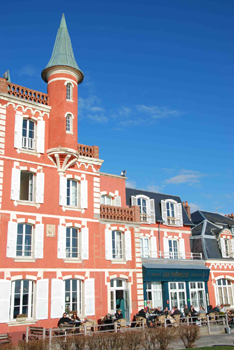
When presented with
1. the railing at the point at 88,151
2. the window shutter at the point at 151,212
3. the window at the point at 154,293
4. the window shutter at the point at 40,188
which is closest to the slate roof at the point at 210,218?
the window shutter at the point at 151,212

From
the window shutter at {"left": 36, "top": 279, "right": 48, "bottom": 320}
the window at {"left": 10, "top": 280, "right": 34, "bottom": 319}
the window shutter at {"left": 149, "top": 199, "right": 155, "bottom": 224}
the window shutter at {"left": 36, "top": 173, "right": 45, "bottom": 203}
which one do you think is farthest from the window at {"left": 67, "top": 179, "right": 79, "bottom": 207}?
the window shutter at {"left": 149, "top": 199, "right": 155, "bottom": 224}

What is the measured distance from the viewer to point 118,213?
24219mm

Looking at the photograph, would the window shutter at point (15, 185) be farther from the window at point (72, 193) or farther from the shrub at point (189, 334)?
the shrub at point (189, 334)

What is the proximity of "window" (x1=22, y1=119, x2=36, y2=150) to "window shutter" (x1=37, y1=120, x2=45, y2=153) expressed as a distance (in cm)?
31

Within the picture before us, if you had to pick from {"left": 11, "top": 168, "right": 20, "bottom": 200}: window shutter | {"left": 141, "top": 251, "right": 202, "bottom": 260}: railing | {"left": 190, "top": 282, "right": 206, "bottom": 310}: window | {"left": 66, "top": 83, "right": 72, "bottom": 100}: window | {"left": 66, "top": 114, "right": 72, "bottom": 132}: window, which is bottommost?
{"left": 190, "top": 282, "right": 206, "bottom": 310}: window

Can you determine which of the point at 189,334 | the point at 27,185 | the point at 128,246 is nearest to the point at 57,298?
the point at 128,246

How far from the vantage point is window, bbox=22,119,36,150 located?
69.4 feet

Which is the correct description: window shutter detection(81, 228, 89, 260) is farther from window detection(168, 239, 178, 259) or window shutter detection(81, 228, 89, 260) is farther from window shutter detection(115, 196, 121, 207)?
window detection(168, 239, 178, 259)

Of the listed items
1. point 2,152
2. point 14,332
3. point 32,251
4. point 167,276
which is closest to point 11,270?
point 32,251

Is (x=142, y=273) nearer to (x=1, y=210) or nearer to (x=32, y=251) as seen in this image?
(x=32, y=251)

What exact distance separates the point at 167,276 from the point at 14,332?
1257cm

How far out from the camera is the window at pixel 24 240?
19.5m

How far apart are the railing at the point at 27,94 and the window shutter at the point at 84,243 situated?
8091 millimetres

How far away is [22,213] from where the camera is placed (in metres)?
19.8
